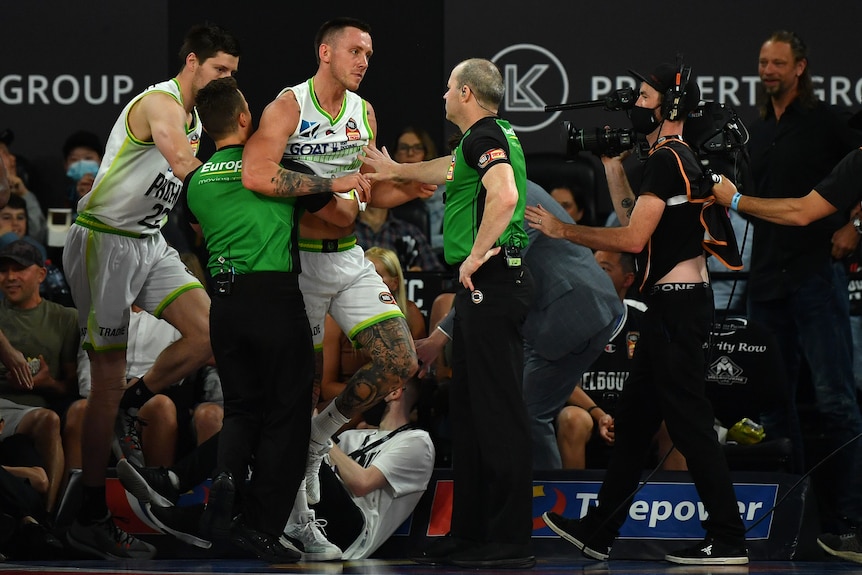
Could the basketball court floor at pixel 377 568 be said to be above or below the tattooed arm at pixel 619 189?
below

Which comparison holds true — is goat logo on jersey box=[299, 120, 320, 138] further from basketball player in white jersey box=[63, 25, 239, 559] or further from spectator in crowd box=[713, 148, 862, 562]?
spectator in crowd box=[713, 148, 862, 562]

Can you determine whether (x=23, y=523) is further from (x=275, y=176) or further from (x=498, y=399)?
(x=498, y=399)

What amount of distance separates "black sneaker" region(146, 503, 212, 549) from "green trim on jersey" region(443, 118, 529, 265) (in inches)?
58.7

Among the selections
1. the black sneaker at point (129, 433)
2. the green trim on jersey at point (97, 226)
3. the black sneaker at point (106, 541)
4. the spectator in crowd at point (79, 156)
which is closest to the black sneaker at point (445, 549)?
the black sneaker at point (106, 541)

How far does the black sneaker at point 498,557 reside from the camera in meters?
4.56

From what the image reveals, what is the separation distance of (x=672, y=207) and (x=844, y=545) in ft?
5.66

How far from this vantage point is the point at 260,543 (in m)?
4.47

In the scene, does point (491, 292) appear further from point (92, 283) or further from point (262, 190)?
point (92, 283)

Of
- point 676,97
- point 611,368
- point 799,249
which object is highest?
point 676,97

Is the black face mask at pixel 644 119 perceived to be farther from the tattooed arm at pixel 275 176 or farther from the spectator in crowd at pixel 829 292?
the tattooed arm at pixel 275 176

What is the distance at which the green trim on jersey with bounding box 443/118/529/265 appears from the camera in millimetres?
4719

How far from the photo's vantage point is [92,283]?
5.45 metres

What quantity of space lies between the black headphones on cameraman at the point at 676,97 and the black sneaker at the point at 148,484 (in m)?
2.52

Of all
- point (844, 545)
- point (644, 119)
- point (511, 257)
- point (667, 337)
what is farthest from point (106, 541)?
point (844, 545)
